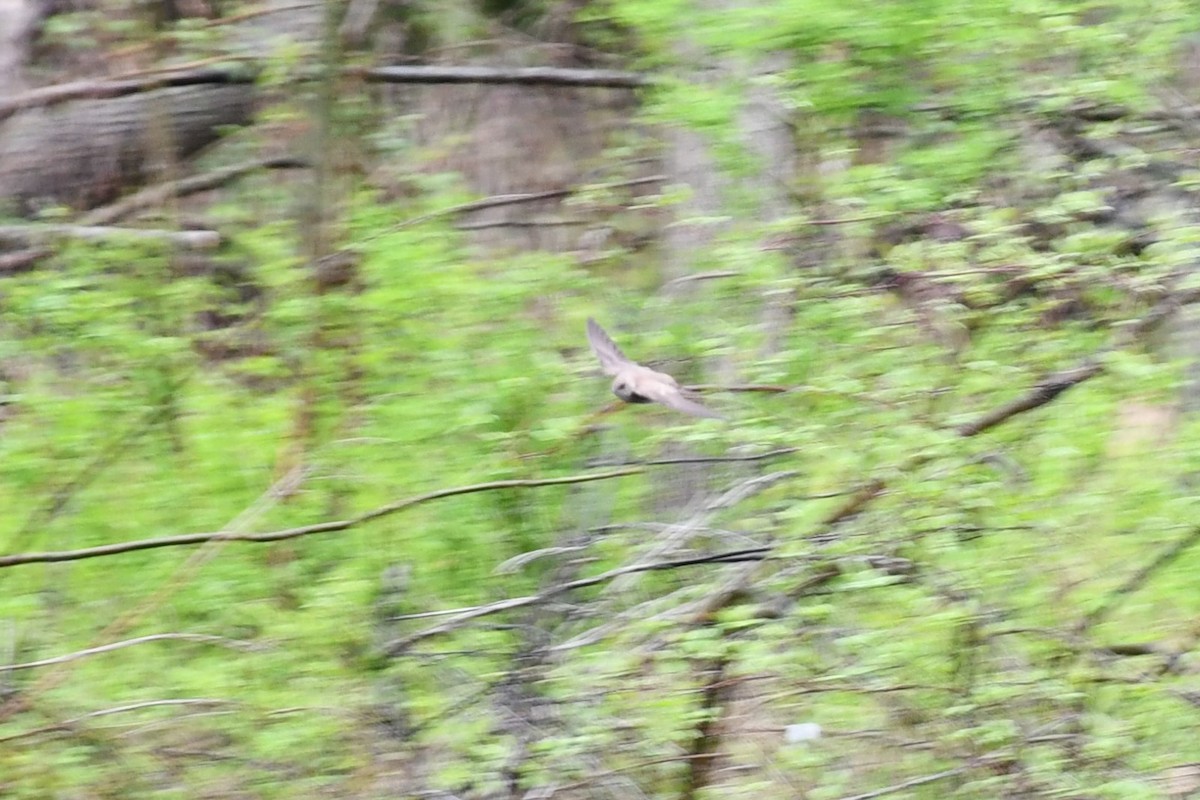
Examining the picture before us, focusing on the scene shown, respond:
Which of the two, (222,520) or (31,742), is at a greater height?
(222,520)

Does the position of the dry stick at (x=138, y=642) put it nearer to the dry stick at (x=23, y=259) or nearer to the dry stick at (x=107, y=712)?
the dry stick at (x=107, y=712)

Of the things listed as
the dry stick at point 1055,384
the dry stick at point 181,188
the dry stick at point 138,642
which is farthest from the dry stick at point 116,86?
the dry stick at point 1055,384

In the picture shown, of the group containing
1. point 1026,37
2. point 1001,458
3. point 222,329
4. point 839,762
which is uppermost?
point 1026,37

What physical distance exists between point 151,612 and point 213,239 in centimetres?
120

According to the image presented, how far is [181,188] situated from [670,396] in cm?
199

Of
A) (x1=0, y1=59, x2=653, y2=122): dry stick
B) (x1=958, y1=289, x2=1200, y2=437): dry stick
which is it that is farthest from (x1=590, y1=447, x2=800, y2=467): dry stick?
(x1=0, y1=59, x2=653, y2=122): dry stick

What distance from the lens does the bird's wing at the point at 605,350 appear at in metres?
4.20

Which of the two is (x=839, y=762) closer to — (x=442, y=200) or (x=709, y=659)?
(x=709, y=659)

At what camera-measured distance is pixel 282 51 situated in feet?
16.2

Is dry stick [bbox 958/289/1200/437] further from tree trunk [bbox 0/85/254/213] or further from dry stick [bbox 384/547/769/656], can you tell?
tree trunk [bbox 0/85/254/213]

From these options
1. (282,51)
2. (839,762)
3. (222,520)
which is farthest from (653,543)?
(282,51)

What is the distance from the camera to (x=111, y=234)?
182 inches

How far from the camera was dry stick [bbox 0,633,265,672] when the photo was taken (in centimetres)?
375

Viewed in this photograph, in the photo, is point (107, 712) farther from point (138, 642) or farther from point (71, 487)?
point (71, 487)
